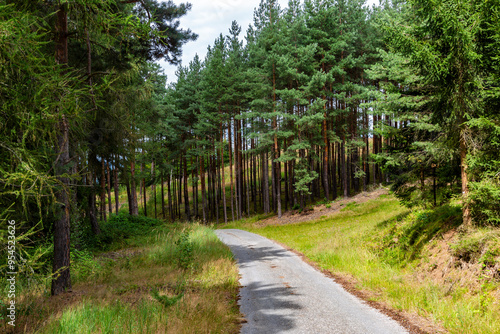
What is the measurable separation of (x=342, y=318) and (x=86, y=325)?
4881 millimetres

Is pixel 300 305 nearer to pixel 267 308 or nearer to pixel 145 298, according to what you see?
pixel 267 308

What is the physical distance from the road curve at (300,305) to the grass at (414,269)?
0.84 meters

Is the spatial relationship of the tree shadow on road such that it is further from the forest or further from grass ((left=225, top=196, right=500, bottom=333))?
the forest

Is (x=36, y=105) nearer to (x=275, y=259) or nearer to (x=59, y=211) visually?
(x=59, y=211)

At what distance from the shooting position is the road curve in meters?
5.50

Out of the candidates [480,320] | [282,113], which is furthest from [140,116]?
[480,320]

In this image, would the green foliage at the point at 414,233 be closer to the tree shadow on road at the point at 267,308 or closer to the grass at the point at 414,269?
the grass at the point at 414,269

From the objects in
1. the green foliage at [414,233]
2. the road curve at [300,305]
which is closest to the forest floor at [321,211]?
the green foliage at [414,233]

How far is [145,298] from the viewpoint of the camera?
6.26m

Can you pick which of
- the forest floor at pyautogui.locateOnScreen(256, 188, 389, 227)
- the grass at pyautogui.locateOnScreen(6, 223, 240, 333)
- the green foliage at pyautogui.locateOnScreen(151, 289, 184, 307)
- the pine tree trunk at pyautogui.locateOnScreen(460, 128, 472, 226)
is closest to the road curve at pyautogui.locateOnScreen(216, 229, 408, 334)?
the grass at pyautogui.locateOnScreen(6, 223, 240, 333)

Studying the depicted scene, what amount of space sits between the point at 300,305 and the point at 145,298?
3.65 meters

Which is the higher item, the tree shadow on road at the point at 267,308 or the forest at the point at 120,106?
the forest at the point at 120,106

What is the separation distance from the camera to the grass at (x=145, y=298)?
481 cm

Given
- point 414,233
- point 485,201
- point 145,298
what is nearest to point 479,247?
point 485,201
